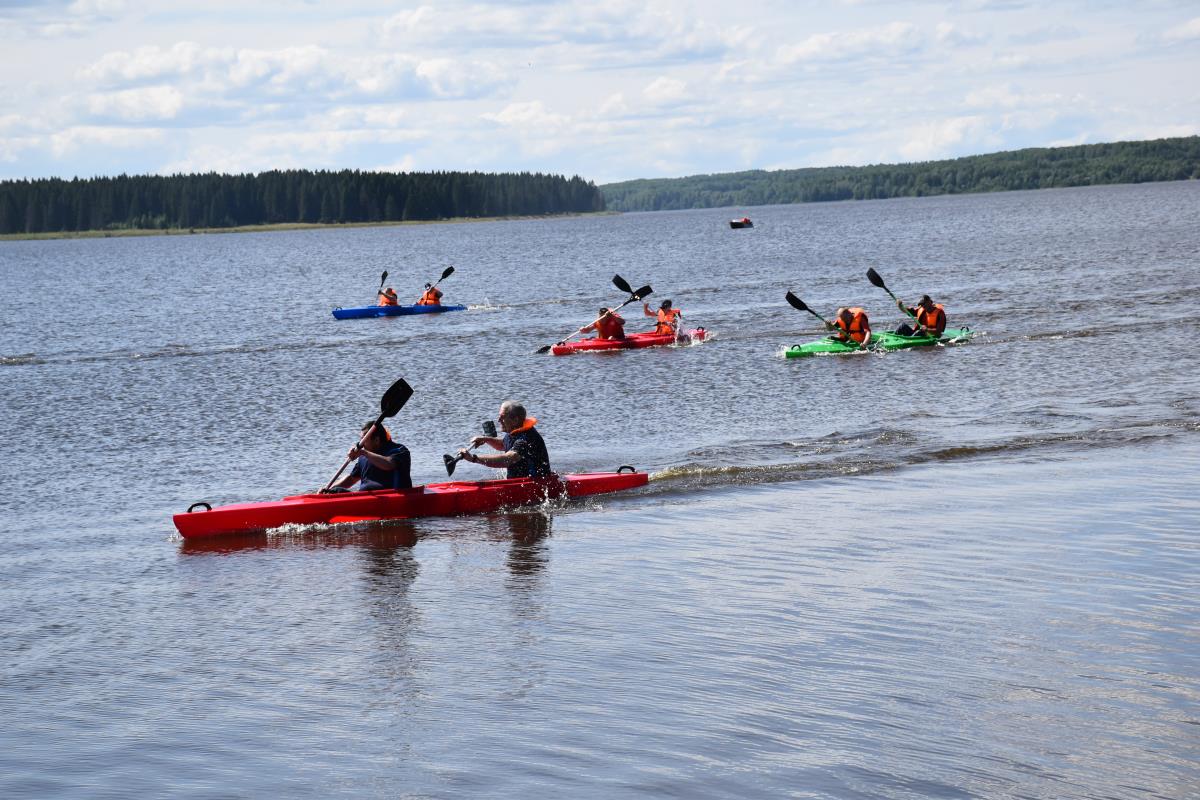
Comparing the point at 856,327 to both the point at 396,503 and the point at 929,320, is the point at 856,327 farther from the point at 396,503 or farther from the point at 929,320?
the point at 396,503

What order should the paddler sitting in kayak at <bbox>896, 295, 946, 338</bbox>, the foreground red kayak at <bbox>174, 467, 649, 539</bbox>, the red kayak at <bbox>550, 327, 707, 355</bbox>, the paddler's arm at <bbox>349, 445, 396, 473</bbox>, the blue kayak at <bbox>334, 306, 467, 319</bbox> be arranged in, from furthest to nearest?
1. the blue kayak at <bbox>334, 306, 467, 319</bbox>
2. the red kayak at <bbox>550, 327, 707, 355</bbox>
3. the paddler sitting in kayak at <bbox>896, 295, 946, 338</bbox>
4. the paddler's arm at <bbox>349, 445, 396, 473</bbox>
5. the foreground red kayak at <bbox>174, 467, 649, 539</bbox>

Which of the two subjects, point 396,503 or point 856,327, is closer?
point 396,503

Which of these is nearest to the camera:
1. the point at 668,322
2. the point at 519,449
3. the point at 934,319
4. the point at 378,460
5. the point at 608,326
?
the point at 378,460

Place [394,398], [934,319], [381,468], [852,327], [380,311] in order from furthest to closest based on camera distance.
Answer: [380,311] → [934,319] → [852,327] → [394,398] → [381,468]

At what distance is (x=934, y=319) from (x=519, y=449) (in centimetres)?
1878

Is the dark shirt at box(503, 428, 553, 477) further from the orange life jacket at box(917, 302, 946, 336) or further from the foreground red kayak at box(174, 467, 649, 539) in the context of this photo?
the orange life jacket at box(917, 302, 946, 336)

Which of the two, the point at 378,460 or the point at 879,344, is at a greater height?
the point at 879,344

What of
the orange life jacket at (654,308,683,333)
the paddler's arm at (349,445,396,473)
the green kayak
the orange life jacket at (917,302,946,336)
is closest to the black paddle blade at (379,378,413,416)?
the paddler's arm at (349,445,396,473)

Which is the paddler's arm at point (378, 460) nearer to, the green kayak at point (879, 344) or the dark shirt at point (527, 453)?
the dark shirt at point (527, 453)

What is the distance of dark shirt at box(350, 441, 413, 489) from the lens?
18.0 m

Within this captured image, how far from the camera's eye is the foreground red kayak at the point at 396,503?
1736 cm

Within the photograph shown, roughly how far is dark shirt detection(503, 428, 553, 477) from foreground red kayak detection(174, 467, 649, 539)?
138mm

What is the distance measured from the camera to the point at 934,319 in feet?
113

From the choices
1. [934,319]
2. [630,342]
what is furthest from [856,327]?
[630,342]
